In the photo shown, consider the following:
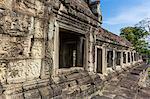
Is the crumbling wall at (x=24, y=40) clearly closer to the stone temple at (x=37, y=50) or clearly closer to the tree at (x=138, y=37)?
the stone temple at (x=37, y=50)

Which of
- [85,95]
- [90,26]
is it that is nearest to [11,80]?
[85,95]

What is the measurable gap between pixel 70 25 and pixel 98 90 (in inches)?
95.7

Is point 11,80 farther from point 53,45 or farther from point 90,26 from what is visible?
point 90,26

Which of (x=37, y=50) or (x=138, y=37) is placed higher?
(x=138, y=37)

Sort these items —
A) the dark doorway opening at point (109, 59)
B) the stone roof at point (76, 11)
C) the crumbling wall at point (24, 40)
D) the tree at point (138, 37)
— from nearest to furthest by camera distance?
the crumbling wall at point (24, 40) < the stone roof at point (76, 11) < the dark doorway opening at point (109, 59) < the tree at point (138, 37)

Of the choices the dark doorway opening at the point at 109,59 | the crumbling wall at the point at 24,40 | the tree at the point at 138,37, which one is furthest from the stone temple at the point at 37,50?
the tree at the point at 138,37

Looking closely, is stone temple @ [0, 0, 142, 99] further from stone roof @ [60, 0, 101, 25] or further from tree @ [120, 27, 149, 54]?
tree @ [120, 27, 149, 54]

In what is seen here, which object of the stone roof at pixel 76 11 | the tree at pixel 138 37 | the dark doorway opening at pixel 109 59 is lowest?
the dark doorway opening at pixel 109 59

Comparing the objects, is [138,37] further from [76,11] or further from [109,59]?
[76,11]

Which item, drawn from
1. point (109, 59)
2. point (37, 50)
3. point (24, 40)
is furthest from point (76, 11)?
point (109, 59)

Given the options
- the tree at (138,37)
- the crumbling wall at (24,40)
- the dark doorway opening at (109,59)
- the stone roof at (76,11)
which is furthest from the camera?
the tree at (138,37)

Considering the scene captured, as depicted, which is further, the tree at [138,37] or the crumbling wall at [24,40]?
the tree at [138,37]

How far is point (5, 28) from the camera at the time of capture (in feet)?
7.54

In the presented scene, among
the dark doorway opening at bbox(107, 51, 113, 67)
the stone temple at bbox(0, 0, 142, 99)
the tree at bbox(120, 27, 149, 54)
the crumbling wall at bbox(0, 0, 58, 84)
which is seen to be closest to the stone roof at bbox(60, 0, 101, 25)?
the stone temple at bbox(0, 0, 142, 99)
